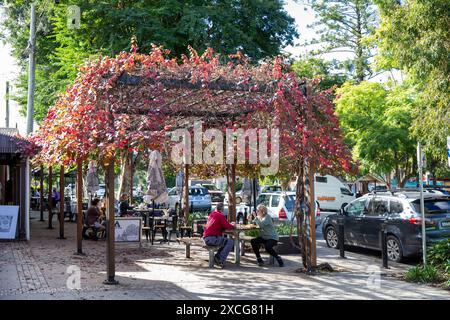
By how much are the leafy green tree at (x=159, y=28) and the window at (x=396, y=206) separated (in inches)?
416

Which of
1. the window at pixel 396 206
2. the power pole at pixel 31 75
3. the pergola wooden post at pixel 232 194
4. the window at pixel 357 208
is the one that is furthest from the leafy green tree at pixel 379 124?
the power pole at pixel 31 75

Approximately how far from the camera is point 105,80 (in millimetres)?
9680

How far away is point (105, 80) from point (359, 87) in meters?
23.6

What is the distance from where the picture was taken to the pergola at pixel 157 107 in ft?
31.4

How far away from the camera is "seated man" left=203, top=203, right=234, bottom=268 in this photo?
11.9 meters

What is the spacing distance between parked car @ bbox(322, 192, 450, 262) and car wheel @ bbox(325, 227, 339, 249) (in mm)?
783

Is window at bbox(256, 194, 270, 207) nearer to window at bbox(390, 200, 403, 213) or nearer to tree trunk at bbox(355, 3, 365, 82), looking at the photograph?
window at bbox(390, 200, 403, 213)

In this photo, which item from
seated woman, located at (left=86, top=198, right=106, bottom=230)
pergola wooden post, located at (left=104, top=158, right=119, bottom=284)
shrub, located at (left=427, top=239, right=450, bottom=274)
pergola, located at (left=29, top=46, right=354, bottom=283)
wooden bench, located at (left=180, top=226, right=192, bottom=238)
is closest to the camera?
pergola, located at (left=29, top=46, right=354, bottom=283)

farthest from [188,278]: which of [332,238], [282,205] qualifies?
[282,205]

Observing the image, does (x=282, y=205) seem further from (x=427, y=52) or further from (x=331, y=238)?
(x=427, y=52)

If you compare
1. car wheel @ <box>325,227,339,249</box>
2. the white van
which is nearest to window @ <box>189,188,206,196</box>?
the white van

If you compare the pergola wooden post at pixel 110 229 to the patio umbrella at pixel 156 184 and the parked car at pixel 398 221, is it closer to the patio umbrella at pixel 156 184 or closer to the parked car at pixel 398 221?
the patio umbrella at pixel 156 184

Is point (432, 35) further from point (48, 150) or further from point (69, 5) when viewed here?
point (69, 5)

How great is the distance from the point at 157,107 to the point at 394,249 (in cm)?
685
